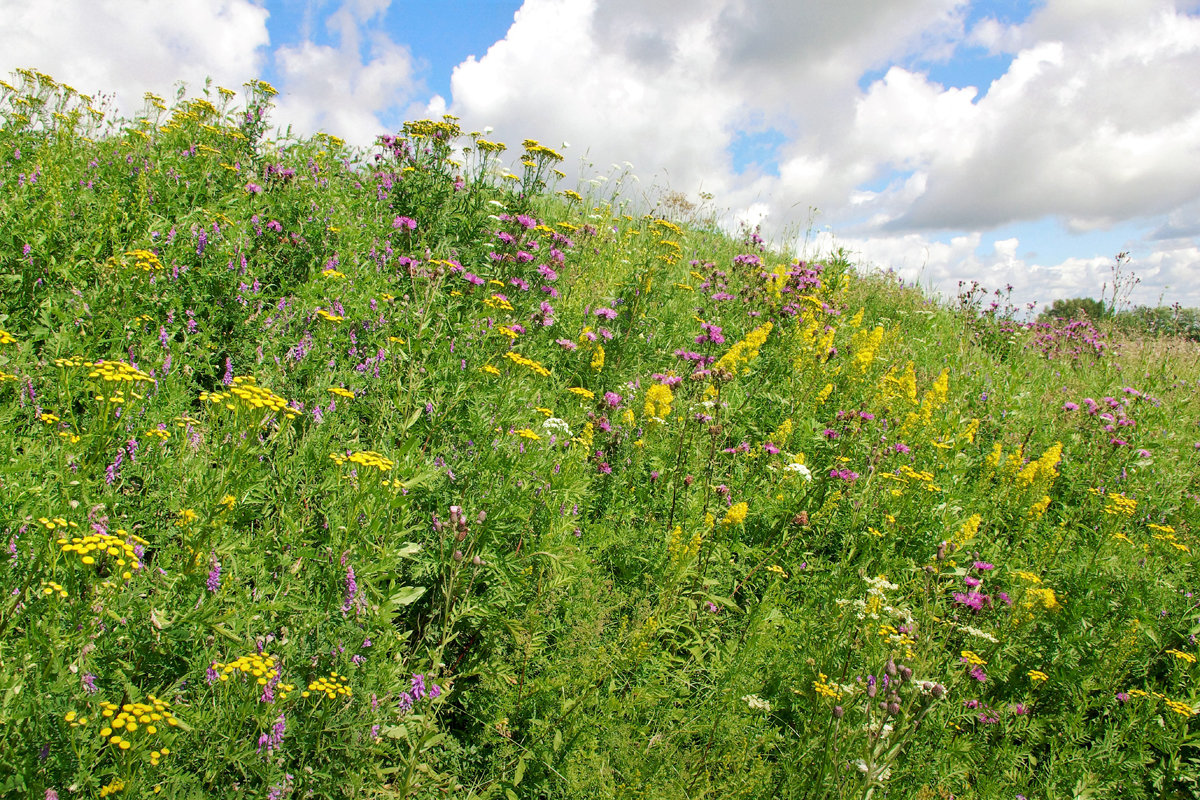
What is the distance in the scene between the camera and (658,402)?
4.11 m

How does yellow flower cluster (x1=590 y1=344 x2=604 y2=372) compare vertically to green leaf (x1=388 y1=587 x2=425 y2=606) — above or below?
above

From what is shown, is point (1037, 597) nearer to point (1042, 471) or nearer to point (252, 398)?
point (1042, 471)

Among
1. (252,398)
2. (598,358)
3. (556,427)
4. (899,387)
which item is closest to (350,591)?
(252,398)

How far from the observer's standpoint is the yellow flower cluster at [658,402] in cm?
403

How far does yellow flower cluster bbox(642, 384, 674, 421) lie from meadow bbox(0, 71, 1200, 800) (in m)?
0.05

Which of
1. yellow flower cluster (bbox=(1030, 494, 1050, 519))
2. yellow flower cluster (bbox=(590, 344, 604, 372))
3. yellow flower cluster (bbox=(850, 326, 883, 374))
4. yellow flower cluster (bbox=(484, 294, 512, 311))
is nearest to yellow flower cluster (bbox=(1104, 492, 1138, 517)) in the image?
yellow flower cluster (bbox=(1030, 494, 1050, 519))

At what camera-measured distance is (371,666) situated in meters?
2.00

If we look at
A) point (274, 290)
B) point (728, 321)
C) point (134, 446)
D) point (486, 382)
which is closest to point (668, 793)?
point (486, 382)

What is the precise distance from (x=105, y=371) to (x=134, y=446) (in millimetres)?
881

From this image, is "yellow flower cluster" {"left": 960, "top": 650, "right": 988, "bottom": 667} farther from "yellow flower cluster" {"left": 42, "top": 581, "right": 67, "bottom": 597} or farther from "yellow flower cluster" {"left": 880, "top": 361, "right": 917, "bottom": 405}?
"yellow flower cluster" {"left": 42, "top": 581, "right": 67, "bottom": 597}

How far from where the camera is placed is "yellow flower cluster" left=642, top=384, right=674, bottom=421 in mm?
4027

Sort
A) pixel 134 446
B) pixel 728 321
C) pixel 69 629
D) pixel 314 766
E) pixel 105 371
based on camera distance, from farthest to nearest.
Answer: pixel 728 321, pixel 134 446, pixel 314 766, pixel 105 371, pixel 69 629

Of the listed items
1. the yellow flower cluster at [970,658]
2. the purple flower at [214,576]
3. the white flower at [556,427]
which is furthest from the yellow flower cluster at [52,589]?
the yellow flower cluster at [970,658]

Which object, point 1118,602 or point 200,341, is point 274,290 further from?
point 1118,602
